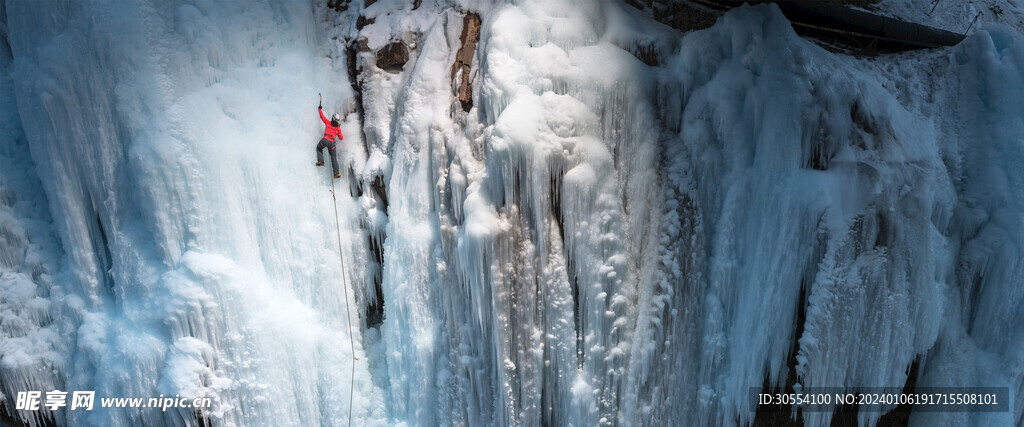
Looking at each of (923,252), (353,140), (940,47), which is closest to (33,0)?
(353,140)

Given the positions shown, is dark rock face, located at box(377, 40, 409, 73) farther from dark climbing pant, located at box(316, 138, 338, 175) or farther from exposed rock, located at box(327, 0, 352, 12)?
dark climbing pant, located at box(316, 138, 338, 175)

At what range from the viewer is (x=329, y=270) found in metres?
5.58

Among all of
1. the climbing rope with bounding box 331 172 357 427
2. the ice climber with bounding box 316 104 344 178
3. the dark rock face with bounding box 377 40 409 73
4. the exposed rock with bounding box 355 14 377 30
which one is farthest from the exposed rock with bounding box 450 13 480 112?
the climbing rope with bounding box 331 172 357 427

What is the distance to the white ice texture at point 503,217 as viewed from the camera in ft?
15.9

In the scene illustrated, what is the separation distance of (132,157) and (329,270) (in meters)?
1.89

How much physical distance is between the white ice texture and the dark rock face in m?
0.09

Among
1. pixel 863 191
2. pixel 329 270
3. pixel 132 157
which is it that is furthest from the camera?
pixel 329 270

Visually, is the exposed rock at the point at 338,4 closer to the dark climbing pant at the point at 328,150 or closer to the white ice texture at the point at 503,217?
the white ice texture at the point at 503,217

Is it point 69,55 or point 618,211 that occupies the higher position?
point 69,55

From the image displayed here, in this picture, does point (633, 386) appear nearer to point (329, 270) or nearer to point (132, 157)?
point (329, 270)

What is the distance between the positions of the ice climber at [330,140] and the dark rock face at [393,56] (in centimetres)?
70

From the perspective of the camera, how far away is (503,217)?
4.89 m

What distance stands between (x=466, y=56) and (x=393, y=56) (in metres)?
0.76

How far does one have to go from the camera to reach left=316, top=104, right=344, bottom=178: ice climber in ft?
17.6
